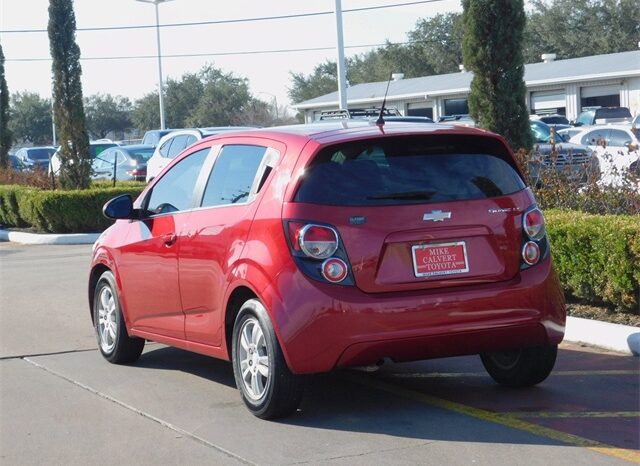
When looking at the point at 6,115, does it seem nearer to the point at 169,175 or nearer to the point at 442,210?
the point at 169,175

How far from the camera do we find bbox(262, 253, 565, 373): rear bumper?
6047mm

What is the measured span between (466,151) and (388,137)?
53cm

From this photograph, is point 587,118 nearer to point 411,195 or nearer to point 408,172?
point 408,172

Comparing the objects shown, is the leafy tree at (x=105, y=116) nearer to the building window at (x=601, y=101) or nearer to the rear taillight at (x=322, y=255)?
the building window at (x=601, y=101)

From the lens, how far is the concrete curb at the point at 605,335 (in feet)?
26.8

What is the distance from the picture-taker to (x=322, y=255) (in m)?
6.12

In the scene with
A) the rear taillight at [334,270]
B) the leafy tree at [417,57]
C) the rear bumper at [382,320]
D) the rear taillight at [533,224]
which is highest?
the leafy tree at [417,57]

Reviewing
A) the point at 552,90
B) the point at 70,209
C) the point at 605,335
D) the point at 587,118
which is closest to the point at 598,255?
the point at 605,335

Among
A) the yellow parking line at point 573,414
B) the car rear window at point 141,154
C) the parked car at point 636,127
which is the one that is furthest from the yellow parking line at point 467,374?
the car rear window at point 141,154

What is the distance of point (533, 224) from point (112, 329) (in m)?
3.60

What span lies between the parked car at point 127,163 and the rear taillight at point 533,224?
71.9ft

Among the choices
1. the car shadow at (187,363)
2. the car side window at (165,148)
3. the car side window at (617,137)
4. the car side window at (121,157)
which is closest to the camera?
the car shadow at (187,363)

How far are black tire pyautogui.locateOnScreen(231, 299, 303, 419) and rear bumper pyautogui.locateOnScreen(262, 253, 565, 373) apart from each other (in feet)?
0.43

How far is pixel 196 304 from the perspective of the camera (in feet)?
23.6
